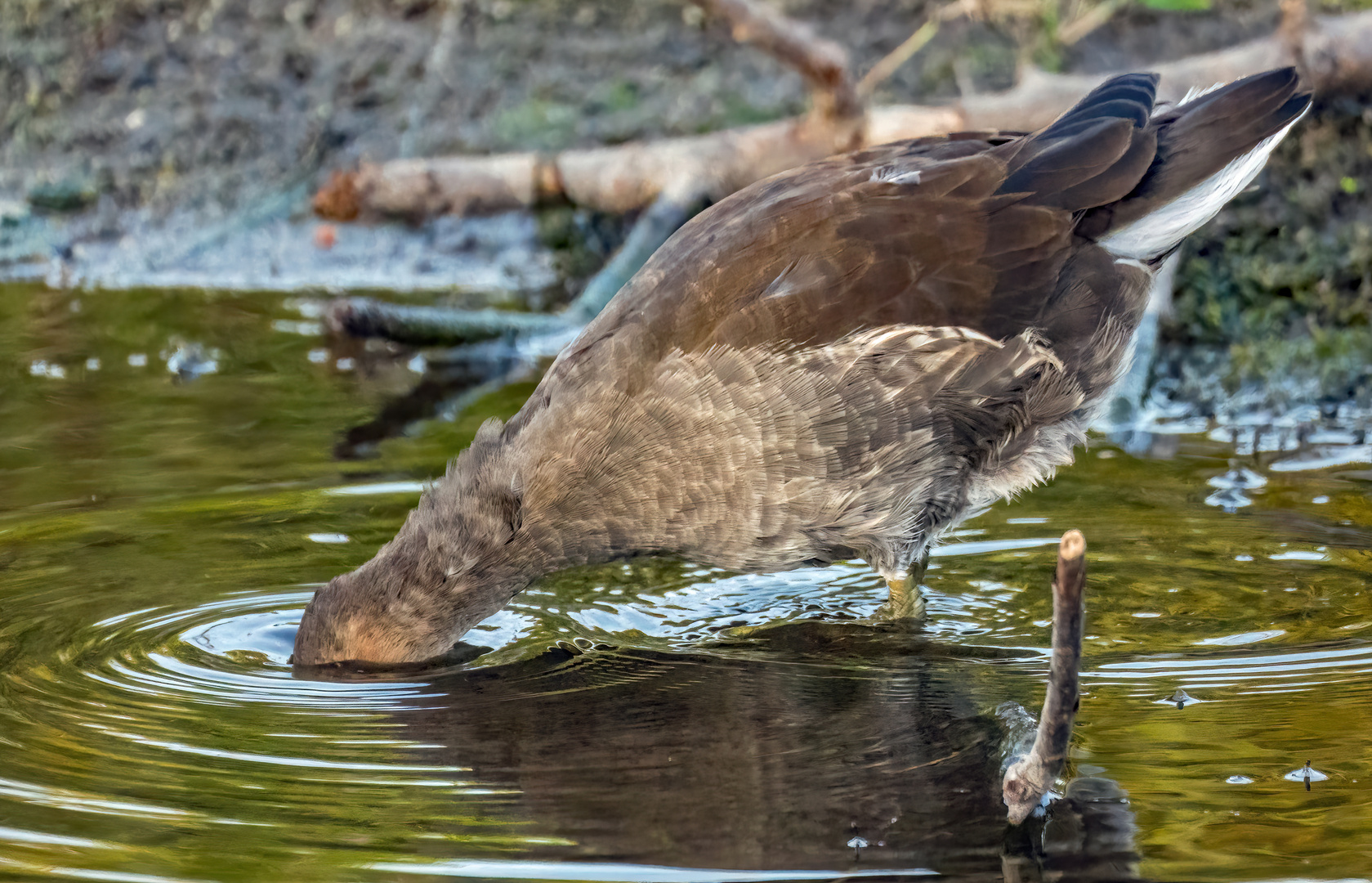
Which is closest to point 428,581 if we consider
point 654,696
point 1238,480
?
point 654,696

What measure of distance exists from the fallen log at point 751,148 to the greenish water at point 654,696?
8.58ft

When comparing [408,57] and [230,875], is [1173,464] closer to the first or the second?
[230,875]

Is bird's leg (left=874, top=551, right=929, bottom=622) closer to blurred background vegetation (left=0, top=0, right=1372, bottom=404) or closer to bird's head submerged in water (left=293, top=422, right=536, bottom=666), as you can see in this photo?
bird's head submerged in water (left=293, top=422, right=536, bottom=666)

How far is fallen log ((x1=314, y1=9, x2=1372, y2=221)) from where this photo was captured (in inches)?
322

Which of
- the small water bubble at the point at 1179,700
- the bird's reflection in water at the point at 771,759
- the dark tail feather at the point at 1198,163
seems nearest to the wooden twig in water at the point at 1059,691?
the bird's reflection in water at the point at 771,759

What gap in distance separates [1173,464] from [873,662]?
2208mm

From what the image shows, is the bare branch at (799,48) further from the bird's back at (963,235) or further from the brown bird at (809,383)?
the brown bird at (809,383)

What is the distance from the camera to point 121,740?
3924 mm

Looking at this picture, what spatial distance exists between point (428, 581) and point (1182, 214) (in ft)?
8.34

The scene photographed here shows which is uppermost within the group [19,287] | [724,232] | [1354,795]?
[19,287]

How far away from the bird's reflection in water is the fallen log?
3.78 metres

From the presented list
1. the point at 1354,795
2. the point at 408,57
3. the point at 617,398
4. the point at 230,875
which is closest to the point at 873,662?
the point at 617,398

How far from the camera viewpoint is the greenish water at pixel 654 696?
10.9 ft

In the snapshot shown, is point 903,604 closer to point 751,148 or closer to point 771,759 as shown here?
point 771,759
